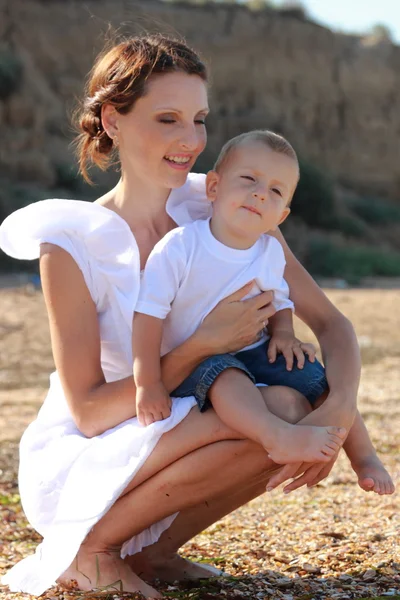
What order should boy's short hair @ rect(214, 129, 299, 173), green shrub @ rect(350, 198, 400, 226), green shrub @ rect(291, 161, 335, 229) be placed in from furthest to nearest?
green shrub @ rect(350, 198, 400, 226), green shrub @ rect(291, 161, 335, 229), boy's short hair @ rect(214, 129, 299, 173)

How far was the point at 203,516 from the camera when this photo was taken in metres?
2.82

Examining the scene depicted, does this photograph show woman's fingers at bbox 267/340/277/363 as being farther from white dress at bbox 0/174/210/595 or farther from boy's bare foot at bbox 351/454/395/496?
boy's bare foot at bbox 351/454/395/496

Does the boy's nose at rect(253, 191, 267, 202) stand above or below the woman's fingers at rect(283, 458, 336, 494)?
above

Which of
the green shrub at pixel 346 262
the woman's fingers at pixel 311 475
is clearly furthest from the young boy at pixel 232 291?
the green shrub at pixel 346 262

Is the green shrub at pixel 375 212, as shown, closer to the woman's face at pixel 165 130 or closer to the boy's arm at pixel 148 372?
the woman's face at pixel 165 130

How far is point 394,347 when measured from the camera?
33.2 feet

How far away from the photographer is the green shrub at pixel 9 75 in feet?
65.5

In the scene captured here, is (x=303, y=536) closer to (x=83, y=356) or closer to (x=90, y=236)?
(x=83, y=356)

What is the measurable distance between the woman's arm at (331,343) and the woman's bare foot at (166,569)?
2.26 ft

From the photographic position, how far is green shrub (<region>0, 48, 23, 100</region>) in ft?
65.5

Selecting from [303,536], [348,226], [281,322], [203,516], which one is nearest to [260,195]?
[281,322]

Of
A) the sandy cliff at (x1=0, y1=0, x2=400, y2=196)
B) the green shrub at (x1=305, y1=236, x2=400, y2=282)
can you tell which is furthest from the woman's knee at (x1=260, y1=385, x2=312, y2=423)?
the sandy cliff at (x1=0, y1=0, x2=400, y2=196)

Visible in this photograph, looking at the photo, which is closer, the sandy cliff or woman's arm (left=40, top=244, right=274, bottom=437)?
woman's arm (left=40, top=244, right=274, bottom=437)

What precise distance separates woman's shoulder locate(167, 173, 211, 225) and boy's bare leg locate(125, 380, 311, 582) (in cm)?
67
